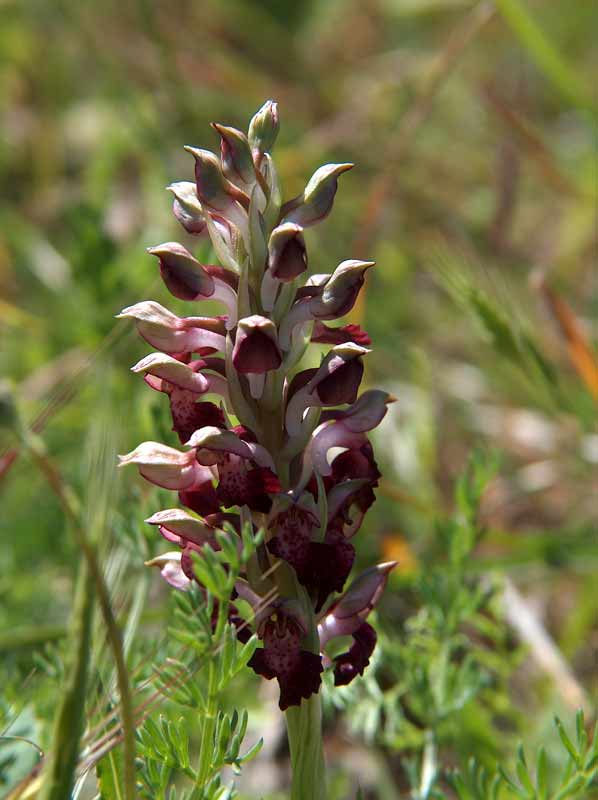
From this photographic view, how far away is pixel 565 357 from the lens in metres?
3.17

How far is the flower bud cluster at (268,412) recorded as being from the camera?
107 cm

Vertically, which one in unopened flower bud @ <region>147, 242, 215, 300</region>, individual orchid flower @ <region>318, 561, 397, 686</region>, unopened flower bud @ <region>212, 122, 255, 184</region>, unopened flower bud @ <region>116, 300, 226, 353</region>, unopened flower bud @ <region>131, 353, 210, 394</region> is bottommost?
individual orchid flower @ <region>318, 561, 397, 686</region>

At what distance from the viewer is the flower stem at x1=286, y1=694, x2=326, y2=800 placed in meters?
1.16

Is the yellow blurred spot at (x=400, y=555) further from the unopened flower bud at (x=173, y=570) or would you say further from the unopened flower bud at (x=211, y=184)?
the unopened flower bud at (x=211, y=184)

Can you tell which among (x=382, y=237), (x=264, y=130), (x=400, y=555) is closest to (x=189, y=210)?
(x=264, y=130)

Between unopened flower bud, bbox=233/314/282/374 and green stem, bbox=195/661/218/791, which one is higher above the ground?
unopened flower bud, bbox=233/314/282/374

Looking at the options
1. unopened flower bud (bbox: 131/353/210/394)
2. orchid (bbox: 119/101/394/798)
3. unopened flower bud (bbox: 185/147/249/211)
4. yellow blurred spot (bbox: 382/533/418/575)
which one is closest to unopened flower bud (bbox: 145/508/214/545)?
orchid (bbox: 119/101/394/798)

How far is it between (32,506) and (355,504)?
137cm

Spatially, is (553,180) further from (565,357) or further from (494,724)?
(494,724)

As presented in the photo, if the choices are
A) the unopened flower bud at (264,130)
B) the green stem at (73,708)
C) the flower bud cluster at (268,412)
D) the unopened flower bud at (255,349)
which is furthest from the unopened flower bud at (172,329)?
the green stem at (73,708)

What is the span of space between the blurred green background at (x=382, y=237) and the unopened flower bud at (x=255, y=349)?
0.48ft

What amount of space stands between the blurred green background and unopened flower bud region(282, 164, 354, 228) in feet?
1.04

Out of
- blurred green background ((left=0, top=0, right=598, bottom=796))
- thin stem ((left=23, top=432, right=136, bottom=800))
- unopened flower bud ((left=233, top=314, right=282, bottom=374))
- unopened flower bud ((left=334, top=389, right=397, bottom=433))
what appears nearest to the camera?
thin stem ((left=23, top=432, right=136, bottom=800))

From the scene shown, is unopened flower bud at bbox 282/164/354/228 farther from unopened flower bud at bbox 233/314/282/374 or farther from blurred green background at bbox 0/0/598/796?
blurred green background at bbox 0/0/598/796
